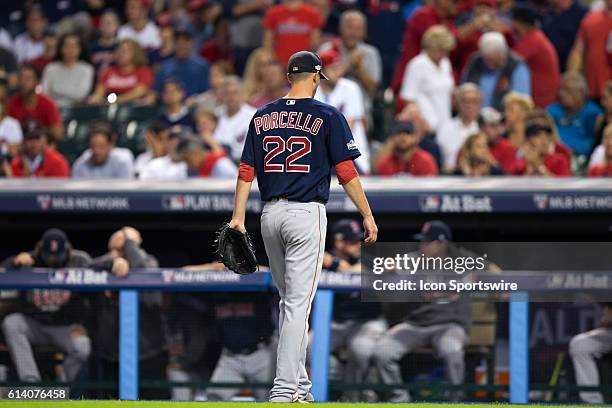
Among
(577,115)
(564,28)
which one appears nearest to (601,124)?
(577,115)

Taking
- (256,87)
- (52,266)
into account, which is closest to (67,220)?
(52,266)

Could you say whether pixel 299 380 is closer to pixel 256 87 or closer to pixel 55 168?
pixel 55 168

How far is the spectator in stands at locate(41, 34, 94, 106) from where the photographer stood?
12.9 m

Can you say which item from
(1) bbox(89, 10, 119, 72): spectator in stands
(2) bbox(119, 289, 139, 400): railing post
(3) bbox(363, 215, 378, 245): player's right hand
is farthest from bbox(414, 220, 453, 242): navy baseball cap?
(1) bbox(89, 10, 119, 72): spectator in stands

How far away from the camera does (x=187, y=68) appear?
12531 millimetres

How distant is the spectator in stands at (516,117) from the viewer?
10376 millimetres

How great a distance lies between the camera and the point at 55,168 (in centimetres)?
1083

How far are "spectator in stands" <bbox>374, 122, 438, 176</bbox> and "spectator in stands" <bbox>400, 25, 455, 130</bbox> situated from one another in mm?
793

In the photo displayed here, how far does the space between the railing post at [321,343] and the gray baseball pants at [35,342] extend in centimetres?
139

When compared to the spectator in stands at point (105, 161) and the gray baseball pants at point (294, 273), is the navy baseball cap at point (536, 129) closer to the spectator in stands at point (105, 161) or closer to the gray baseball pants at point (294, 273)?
the spectator in stands at point (105, 161)

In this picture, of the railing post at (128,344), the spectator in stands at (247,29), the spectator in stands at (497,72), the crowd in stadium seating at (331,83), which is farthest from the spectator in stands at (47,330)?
the spectator in stands at (247,29)

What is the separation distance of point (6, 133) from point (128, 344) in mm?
4264

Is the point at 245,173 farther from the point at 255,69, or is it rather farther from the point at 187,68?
the point at 187,68

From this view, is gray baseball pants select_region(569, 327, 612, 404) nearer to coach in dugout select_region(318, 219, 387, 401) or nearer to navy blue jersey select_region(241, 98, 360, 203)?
coach in dugout select_region(318, 219, 387, 401)
